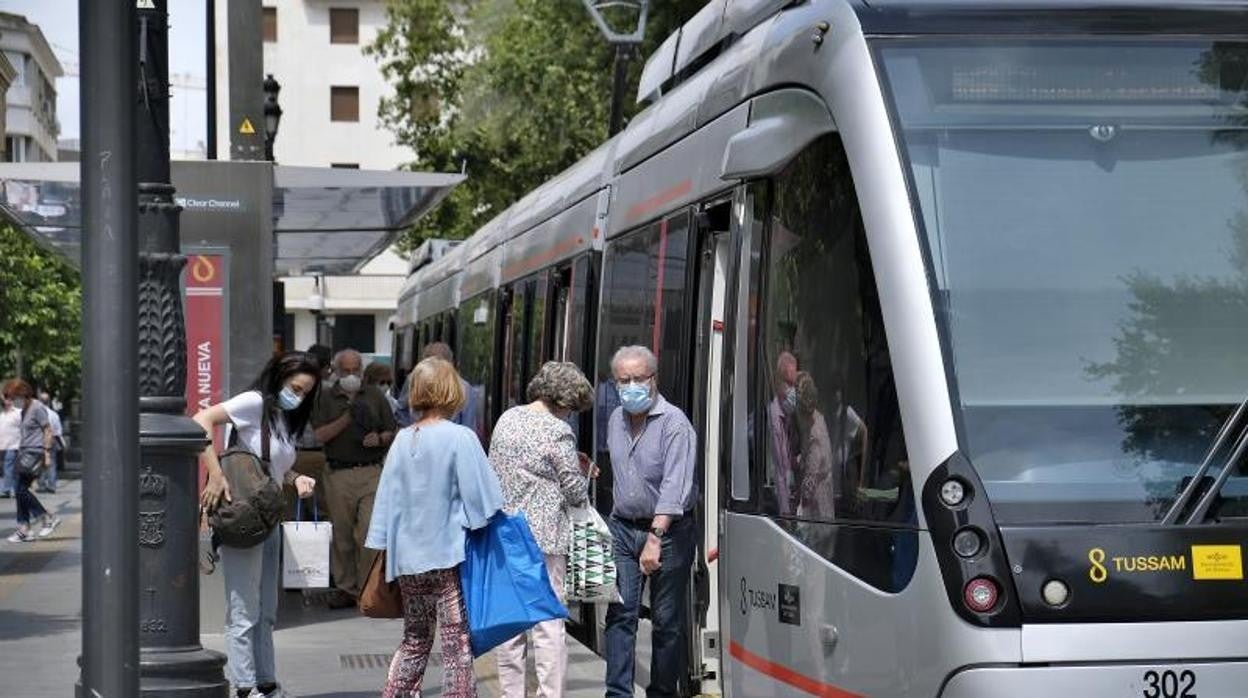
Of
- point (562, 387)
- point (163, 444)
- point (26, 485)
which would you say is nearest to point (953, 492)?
point (562, 387)

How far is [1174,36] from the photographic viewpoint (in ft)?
25.2

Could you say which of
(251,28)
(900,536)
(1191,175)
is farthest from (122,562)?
(251,28)

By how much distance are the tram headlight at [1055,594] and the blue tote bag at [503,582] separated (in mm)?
3125

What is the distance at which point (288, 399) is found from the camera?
1091 centimetres

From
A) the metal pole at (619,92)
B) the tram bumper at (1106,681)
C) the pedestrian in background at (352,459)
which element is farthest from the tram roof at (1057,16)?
the metal pole at (619,92)

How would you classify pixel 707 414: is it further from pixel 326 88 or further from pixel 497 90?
pixel 326 88

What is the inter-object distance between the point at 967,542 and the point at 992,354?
2.14 ft

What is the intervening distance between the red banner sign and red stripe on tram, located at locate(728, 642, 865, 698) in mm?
7161

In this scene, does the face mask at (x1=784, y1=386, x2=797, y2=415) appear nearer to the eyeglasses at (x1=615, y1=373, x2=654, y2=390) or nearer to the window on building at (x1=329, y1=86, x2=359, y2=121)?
the eyeglasses at (x1=615, y1=373, x2=654, y2=390)

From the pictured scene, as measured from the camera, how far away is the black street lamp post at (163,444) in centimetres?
922

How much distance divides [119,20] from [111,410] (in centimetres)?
102

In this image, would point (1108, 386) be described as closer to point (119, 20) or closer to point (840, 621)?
point (840, 621)

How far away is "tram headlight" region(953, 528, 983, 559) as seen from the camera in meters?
6.82

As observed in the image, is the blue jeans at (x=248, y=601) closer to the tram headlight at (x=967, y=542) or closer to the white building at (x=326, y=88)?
the tram headlight at (x=967, y=542)
